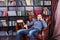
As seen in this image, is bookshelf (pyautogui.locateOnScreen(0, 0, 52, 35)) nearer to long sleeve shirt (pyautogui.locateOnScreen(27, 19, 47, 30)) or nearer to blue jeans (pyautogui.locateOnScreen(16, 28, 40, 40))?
long sleeve shirt (pyautogui.locateOnScreen(27, 19, 47, 30))

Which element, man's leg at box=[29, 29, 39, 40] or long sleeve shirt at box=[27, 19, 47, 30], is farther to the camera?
→ long sleeve shirt at box=[27, 19, 47, 30]

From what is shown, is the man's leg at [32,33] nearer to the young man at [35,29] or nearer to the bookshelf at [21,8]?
the young man at [35,29]

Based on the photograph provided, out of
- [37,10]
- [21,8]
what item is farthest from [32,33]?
[21,8]

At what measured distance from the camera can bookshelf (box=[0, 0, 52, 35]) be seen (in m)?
4.25

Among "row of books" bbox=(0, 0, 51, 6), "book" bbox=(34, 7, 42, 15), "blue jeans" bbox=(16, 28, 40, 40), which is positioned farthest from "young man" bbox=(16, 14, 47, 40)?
"row of books" bbox=(0, 0, 51, 6)

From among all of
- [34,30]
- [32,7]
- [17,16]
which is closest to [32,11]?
[32,7]

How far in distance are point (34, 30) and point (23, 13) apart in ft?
2.68

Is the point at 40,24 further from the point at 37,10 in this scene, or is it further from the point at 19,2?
the point at 19,2

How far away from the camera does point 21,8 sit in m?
4.33

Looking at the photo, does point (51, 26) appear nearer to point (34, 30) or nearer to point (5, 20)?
point (34, 30)

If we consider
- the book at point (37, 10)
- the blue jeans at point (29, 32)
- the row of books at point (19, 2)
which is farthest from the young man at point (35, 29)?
the row of books at point (19, 2)

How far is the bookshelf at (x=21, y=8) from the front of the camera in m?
4.25

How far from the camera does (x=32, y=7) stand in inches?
169

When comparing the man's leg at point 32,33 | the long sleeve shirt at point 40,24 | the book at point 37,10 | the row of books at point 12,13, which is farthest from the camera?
the row of books at point 12,13
